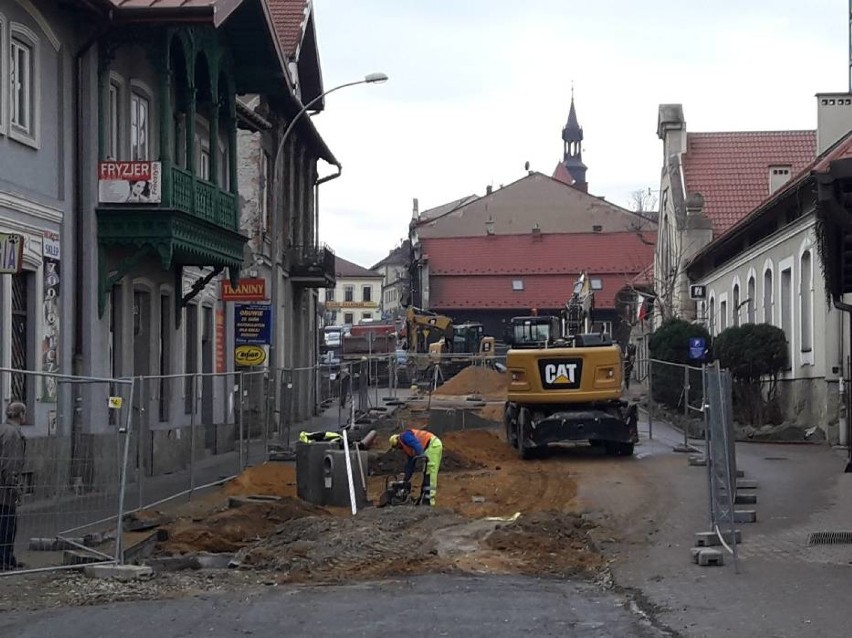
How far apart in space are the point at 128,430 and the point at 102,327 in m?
8.13

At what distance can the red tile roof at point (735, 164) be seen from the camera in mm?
55781

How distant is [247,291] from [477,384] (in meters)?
13.4

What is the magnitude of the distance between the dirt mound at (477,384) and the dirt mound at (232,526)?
24.0m

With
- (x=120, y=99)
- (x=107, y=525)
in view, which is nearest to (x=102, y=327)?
(x=120, y=99)

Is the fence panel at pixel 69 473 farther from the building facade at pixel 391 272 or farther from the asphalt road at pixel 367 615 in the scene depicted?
the building facade at pixel 391 272

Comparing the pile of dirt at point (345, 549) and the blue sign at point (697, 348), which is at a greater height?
the blue sign at point (697, 348)

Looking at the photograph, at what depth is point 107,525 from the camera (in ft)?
48.3

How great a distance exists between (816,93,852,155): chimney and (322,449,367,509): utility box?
2164 centimetres

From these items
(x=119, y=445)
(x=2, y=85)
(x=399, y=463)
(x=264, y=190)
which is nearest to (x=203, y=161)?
(x=264, y=190)

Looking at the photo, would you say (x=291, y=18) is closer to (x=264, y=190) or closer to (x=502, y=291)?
(x=264, y=190)

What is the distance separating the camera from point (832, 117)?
1449 inches

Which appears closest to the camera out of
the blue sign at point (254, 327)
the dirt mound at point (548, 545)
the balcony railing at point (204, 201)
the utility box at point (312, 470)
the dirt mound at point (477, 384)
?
the dirt mound at point (548, 545)

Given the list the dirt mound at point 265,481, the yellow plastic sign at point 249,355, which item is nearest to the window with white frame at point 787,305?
the yellow plastic sign at point 249,355

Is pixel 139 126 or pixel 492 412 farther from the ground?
pixel 139 126
